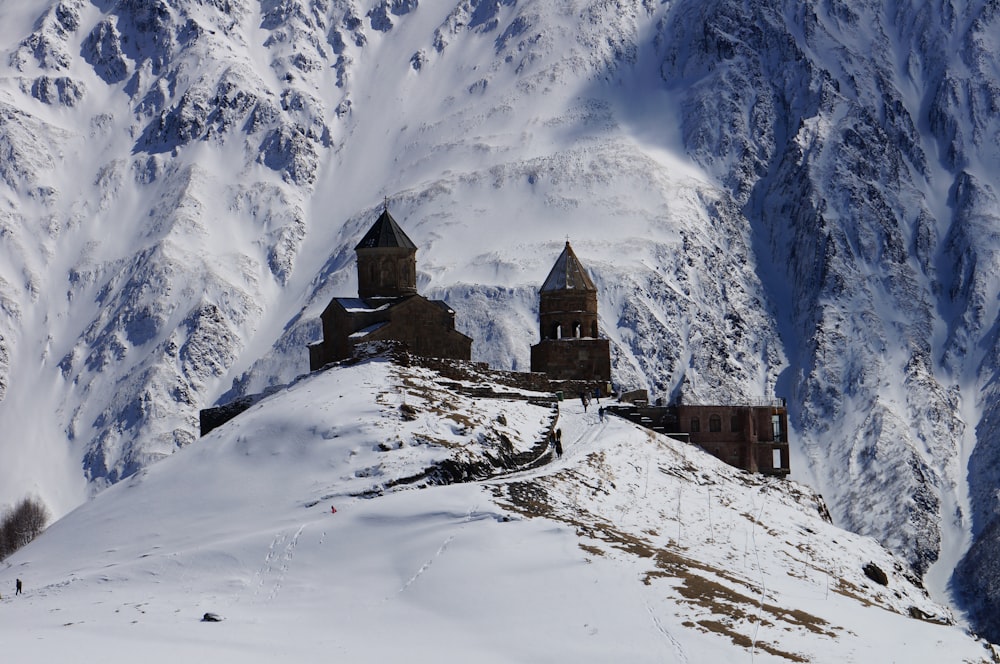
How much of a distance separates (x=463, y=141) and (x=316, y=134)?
21.4 meters

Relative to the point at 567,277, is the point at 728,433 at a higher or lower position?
lower

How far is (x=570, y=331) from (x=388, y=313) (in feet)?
36.9

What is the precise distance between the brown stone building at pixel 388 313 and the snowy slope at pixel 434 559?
6.17 m

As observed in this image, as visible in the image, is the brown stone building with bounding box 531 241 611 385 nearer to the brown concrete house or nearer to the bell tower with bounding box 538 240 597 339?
the bell tower with bounding box 538 240 597 339

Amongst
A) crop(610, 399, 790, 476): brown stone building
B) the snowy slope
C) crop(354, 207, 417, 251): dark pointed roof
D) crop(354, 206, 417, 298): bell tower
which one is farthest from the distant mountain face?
the snowy slope

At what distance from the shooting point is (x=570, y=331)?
8019 centimetres

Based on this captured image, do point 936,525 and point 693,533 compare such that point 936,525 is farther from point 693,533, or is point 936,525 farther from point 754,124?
point 693,533

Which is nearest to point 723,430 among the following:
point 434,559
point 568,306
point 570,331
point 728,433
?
point 728,433

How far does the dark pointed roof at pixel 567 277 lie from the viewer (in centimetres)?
7962

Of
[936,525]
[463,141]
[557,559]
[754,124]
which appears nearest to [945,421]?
[936,525]

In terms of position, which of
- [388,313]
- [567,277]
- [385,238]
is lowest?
[388,313]

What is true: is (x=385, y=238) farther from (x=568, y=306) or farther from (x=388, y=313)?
(x=568, y=306)

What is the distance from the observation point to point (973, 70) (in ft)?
577

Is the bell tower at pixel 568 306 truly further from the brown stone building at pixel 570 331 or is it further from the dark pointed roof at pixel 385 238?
the dark pointed roof at pixel 385 238
